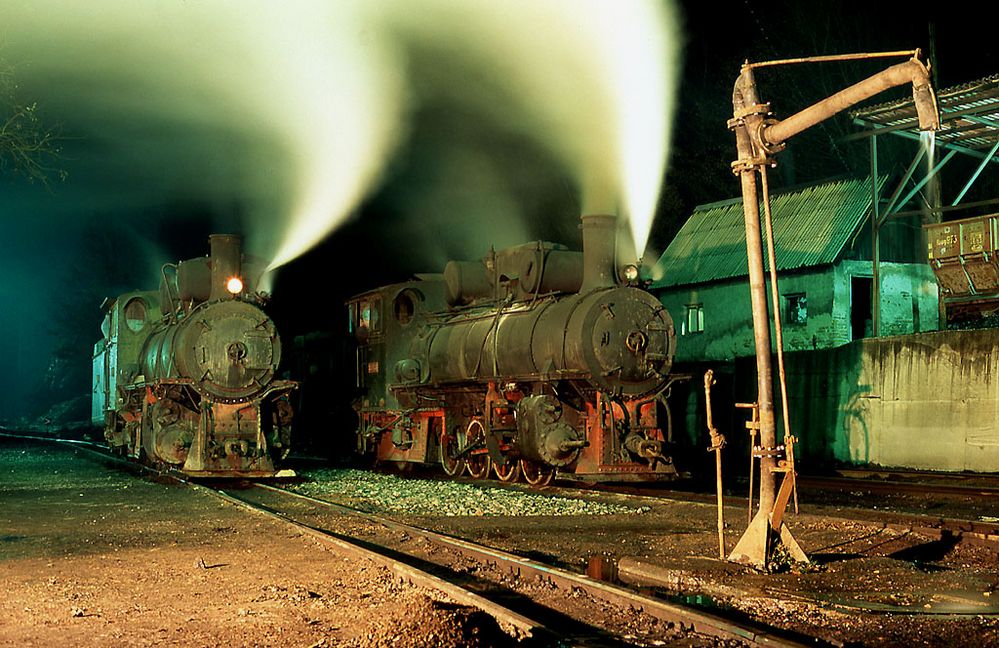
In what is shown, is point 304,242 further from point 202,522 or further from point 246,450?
point 202,522

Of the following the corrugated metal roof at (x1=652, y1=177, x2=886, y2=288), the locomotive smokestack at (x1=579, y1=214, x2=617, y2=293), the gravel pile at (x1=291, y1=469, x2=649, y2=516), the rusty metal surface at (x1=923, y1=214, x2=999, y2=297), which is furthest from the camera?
the corrugated metal roof at (x1=652, y1=177, x2=886, y2=288)

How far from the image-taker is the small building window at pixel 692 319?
28125 mm

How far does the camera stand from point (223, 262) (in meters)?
19.3

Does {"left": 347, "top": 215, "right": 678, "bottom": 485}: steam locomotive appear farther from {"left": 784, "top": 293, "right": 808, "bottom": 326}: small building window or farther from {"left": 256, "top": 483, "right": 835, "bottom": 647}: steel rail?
{"left": 784, "top": 293, "right": 808, "bottom": 326}: small building window

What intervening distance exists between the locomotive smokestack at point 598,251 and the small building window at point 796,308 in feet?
36.7

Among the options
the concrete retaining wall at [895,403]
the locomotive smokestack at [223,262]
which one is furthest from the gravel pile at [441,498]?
the concrete retaining wall at [895,403]

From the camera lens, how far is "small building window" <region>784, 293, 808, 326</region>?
2605 cm

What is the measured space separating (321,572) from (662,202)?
33.0 meters

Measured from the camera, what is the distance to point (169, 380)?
1833 centimetres

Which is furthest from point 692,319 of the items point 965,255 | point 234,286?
point 234,286

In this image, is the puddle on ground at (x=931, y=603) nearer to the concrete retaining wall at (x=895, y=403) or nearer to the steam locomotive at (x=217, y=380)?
the concrete retaining wall at (x=895, y=403)

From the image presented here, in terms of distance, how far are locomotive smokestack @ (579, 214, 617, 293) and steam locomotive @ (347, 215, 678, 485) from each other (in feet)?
0.07

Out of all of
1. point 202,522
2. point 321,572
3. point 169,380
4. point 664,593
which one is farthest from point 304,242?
point 664,593

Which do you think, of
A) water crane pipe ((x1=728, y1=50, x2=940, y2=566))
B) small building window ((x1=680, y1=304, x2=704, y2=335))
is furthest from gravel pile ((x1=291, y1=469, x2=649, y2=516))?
small building window ((x1=680, y1=304, x2=704, y2=335))
